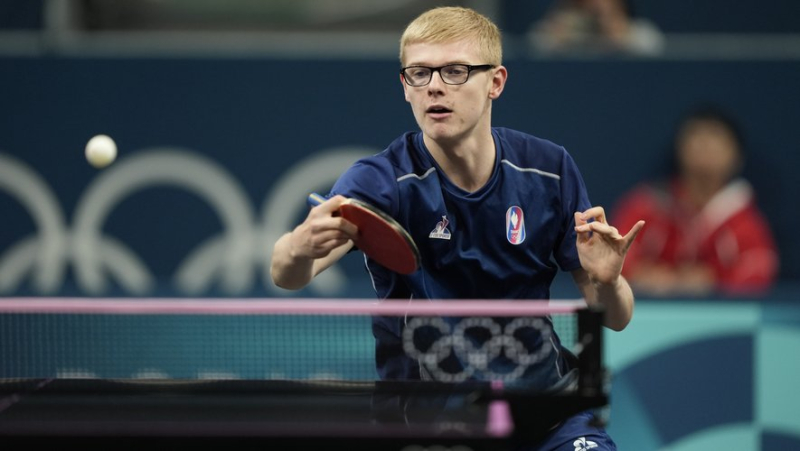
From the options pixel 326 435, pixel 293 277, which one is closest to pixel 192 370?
pixel 293 277

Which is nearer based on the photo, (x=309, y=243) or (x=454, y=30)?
(x=309, y=243)

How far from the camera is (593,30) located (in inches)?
283

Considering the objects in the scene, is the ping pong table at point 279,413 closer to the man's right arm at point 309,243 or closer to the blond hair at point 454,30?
the man's right arm at point 309,243

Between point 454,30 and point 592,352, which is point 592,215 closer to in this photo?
point 592,352

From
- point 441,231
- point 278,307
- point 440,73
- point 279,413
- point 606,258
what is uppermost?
point 440,73

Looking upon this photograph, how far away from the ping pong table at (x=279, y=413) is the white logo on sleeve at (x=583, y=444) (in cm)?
52

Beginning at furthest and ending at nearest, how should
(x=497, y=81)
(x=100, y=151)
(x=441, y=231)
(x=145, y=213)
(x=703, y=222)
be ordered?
(x=145, y=213) < (x=703, y=222) < (x=100, y=151) < (x=497, y=81) < (x=441, y=231)

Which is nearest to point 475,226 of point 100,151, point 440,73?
point 440,73

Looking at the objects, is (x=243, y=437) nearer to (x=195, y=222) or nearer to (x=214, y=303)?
(x=214, y=303)

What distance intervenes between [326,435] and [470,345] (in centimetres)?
83

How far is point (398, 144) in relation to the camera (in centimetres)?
363

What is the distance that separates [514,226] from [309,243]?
750mm

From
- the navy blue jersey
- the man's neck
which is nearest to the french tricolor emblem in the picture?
the navy blue jersey

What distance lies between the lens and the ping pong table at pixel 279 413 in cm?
264
